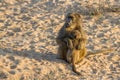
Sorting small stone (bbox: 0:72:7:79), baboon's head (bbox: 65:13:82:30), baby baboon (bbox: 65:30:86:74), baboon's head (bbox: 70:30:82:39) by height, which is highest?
baboon's head (bbox: 65:13:82:30)

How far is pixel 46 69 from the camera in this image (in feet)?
24.6

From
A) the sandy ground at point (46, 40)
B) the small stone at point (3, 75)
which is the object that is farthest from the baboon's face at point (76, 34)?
the small stone at point (3, 75)

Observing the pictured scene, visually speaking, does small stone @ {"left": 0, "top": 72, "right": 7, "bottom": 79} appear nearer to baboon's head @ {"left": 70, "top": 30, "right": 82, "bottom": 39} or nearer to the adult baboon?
the adult baboon

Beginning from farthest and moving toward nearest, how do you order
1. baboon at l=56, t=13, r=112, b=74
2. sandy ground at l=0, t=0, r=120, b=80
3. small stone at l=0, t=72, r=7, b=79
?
baboon at l=56, t=13, r=112, b=74 < sandy ground at l=0, t=0, r=120, b=80 < small stone at l=0, t=72, r=7, b=79

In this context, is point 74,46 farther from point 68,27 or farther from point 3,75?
point 3,75

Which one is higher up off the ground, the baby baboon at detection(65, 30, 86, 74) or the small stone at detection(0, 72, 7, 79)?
the baby baboon at detection(65, 30, 86, 74)

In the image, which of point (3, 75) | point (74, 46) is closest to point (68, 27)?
point (74, 46)

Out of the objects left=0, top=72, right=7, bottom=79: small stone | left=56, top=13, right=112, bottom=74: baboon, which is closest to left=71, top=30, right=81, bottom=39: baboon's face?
left=56, top=13, right=112, bottom=74: baboon

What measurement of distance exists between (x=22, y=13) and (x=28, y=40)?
138 centimetres

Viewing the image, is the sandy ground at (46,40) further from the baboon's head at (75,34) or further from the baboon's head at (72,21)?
the baboon's head at (72,21)

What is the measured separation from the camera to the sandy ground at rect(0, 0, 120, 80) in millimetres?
7484

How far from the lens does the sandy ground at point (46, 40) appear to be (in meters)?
7.48

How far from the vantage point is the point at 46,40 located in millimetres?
8883

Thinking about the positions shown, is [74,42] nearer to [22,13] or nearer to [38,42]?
[38,42]
